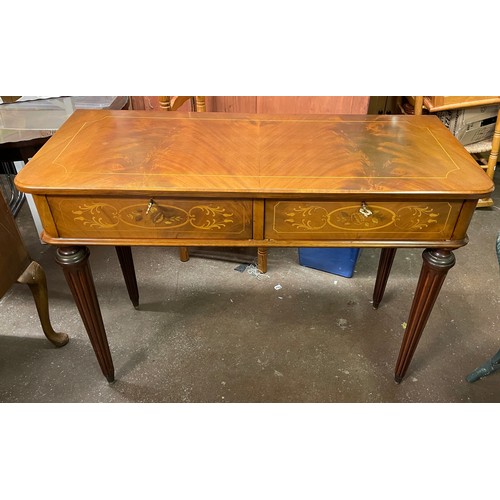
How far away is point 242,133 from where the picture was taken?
4.52 ft

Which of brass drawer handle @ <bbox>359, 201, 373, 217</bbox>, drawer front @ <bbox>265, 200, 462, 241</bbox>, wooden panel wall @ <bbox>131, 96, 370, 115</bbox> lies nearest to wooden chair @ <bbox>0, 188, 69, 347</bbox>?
drawer front @ <bbox>265, 200, 462, 241</bbox>

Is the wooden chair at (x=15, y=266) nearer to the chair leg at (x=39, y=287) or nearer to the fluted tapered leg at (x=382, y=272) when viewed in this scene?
the chair leg at (x=39, y=287)

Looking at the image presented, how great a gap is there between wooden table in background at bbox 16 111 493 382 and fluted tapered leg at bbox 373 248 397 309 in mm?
444

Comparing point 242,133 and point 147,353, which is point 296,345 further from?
point 242,133

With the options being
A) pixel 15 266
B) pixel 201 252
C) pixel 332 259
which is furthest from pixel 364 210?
pixel 201 252

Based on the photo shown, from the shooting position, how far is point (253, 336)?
1822 mm

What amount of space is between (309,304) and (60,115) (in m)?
1.38

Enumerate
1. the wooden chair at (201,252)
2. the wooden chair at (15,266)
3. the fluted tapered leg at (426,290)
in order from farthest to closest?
the wooden chair at (201,252) < the wooden chair at (15,266) < the fluted tapered leg at (426,290)

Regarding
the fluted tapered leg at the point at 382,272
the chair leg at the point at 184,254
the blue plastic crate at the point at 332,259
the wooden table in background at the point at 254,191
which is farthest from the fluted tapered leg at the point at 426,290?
the chair leg at the point at 184,254

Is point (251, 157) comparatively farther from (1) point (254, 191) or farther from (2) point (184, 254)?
(2) point (184, 254)

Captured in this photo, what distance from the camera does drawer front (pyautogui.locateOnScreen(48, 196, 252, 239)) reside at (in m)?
1.14

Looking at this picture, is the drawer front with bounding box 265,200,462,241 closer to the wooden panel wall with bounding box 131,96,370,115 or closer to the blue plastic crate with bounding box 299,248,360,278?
the blue plastic crate with bounding box 299,248,360,278

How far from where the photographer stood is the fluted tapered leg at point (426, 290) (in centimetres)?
125

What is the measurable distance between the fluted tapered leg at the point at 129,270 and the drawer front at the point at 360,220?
78cm
